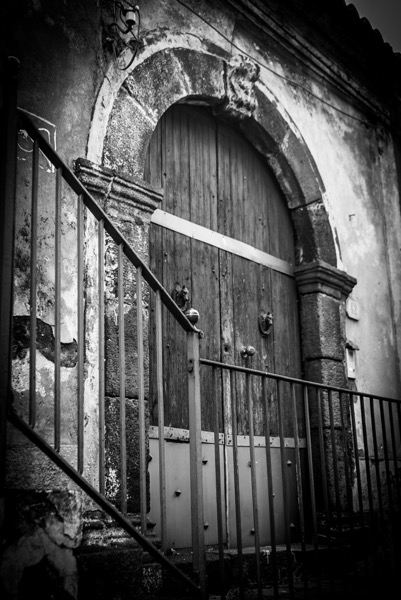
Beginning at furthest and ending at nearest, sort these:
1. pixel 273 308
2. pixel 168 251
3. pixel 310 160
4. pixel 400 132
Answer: pixel 400 132
pixel 310 160
pixel 273 308
pixel 168 251

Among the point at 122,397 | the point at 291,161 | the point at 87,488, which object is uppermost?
the point at 291,161

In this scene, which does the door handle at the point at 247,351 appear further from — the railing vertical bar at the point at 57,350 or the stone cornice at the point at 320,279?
the railing vertical bar at the point at 57,350

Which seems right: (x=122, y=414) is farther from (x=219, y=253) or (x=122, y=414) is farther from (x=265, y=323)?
(x=265, y=323)

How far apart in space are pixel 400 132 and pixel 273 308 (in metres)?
2.90

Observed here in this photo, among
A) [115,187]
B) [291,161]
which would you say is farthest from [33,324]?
[291,161]

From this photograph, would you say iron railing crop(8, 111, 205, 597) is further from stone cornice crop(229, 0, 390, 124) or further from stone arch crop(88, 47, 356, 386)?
stone cornice crop(229, 0, 390, 124)

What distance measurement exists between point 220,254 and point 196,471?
7.41ft

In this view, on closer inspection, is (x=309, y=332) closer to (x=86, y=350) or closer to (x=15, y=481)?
(x=86, y=350)

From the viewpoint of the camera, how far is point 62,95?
3584 millimetres

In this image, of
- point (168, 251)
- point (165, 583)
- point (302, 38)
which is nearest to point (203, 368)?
point (168, 251)

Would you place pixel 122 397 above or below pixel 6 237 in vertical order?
below

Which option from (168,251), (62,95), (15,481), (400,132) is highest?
(400,132)

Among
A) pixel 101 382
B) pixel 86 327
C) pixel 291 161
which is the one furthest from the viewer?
pixel 291 161

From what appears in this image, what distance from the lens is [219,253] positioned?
4.75m
